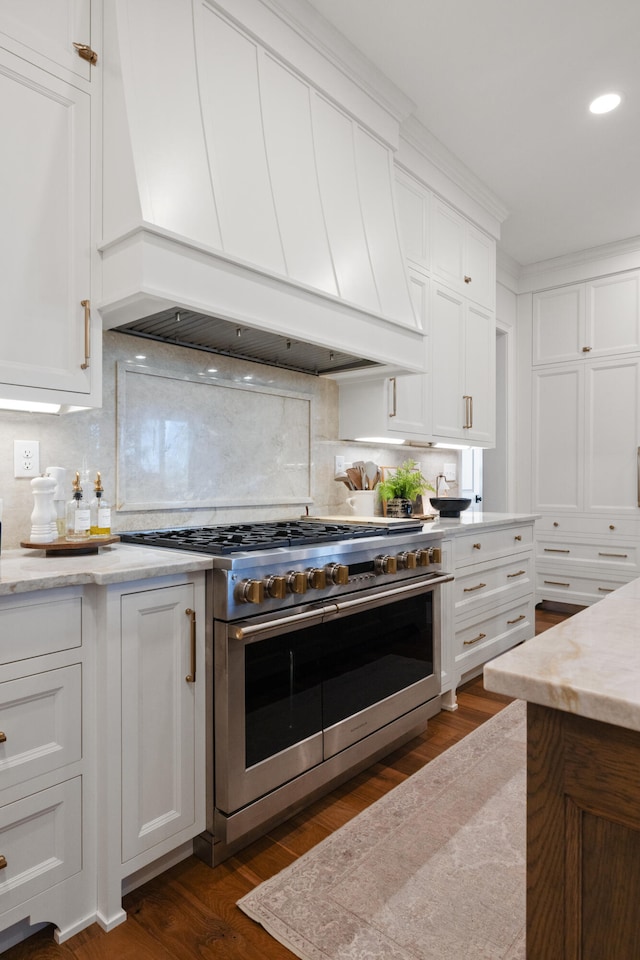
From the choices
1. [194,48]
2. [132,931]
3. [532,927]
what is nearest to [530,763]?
[532,927]

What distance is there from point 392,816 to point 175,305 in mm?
1853

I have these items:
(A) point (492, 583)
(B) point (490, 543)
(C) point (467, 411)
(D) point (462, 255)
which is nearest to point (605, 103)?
(D) point (462, 255)

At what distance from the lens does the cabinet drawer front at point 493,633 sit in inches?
118

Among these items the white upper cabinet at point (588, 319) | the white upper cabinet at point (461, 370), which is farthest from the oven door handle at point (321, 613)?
the white upper cabinet at point (588, 319)

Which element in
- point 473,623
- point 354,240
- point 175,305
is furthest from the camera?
point 473,623

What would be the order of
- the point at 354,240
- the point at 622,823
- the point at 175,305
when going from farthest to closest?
the point at 354,240, the point at 175,305, the point at 622,823

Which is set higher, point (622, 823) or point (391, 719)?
point (622, 823)

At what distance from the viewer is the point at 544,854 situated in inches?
31.0

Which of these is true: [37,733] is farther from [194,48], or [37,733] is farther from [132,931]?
[194,48]

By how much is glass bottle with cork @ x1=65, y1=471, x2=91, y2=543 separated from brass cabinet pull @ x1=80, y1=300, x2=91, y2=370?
0.39m

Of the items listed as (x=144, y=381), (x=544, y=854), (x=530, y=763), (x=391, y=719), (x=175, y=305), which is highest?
(x=175, y=305)

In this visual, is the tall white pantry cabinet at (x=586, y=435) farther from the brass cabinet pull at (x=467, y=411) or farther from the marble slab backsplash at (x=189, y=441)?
the marble slab backsplash at (x=189, y=441)

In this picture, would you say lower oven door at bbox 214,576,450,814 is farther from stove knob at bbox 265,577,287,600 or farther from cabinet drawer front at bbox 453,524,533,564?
cabinet drawer front at bbox 453,524,533,564

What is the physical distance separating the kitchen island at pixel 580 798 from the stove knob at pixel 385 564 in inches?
55.7
